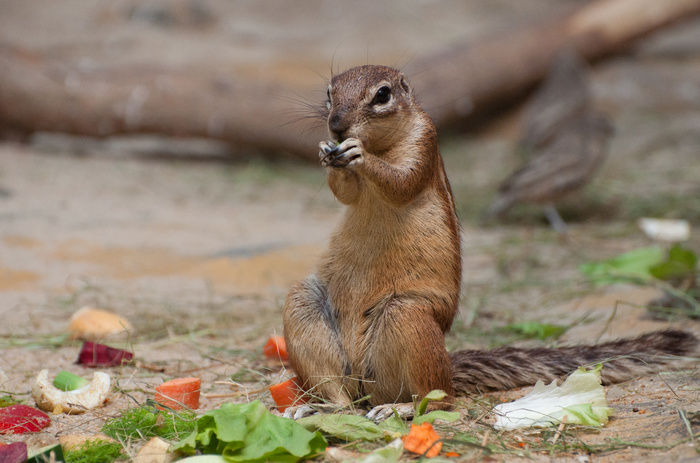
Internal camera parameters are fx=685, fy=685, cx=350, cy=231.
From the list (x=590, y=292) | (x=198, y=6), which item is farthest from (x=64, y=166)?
(x=198, y=6)

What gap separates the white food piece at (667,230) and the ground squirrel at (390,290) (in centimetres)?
385

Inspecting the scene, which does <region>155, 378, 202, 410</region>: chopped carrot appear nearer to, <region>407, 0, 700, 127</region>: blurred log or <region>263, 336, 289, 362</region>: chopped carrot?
<region>263, 336, 289, 362</region>: chopped carrot

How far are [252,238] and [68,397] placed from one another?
426 cm

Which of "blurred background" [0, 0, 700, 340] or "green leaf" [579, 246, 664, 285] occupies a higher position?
"blurred background" [0, 0, 700, 340]

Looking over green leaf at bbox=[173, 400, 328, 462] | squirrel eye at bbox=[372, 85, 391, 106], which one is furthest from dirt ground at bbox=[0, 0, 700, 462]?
squirrel eye at bbox=[372, 85, 391, 106]

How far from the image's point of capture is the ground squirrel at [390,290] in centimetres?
308

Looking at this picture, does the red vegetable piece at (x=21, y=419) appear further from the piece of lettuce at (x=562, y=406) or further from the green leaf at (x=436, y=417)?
the piece of lettuce at (x=562, y=406)

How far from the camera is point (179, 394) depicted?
3.22 m

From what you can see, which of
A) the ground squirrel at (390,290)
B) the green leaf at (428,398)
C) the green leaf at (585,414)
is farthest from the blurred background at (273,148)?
the green leaf at (585,414)

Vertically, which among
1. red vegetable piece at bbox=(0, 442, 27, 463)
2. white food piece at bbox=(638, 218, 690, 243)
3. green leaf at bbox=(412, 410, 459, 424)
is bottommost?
green leaf at bbox=(412, 410, 459, 424)

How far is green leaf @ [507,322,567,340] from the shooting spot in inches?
173

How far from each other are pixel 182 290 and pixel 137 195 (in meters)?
3.75

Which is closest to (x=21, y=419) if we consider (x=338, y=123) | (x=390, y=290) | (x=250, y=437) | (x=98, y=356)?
(x=98, y=356)

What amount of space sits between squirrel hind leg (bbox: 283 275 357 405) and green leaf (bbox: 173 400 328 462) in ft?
1.75
